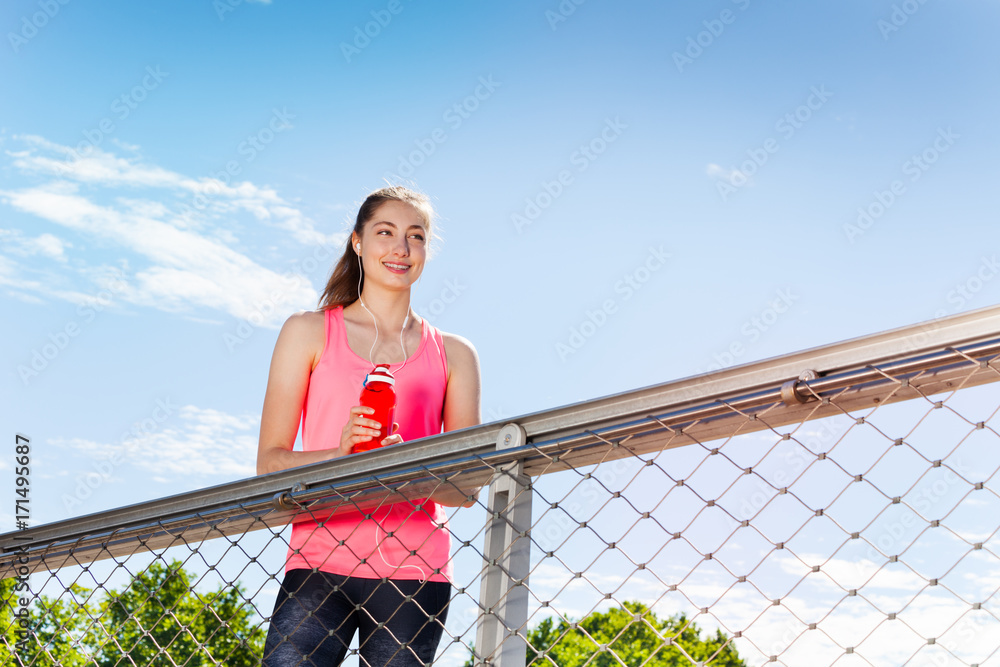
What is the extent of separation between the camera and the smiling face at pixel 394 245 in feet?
8.44

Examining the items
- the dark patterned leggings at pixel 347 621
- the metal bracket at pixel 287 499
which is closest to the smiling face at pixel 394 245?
the metal bracket at pixel 287 499

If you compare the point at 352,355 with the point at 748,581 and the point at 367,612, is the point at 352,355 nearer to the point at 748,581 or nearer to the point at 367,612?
the point at 367,612

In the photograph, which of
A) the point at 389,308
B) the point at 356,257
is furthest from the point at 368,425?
the point at 356,257

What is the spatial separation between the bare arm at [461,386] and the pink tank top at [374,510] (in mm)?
23

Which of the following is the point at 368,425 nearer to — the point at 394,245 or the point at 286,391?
the point at 286,391

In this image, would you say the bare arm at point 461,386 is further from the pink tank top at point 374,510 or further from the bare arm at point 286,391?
the bare arm at point 286,391

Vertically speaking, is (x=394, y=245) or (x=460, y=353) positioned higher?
(x=394, y=245)

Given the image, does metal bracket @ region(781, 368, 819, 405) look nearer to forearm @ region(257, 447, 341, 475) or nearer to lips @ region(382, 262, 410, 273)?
forearm @ region(257, 447, 341, 475)

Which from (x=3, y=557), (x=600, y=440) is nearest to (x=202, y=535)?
(x=3, y=557)

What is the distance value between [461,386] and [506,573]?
2.74 feet

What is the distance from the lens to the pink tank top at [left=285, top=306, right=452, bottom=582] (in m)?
2.10

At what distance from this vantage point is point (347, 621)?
6.87 ft

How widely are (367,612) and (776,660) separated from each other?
3.04ft

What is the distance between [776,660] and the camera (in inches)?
55.6
